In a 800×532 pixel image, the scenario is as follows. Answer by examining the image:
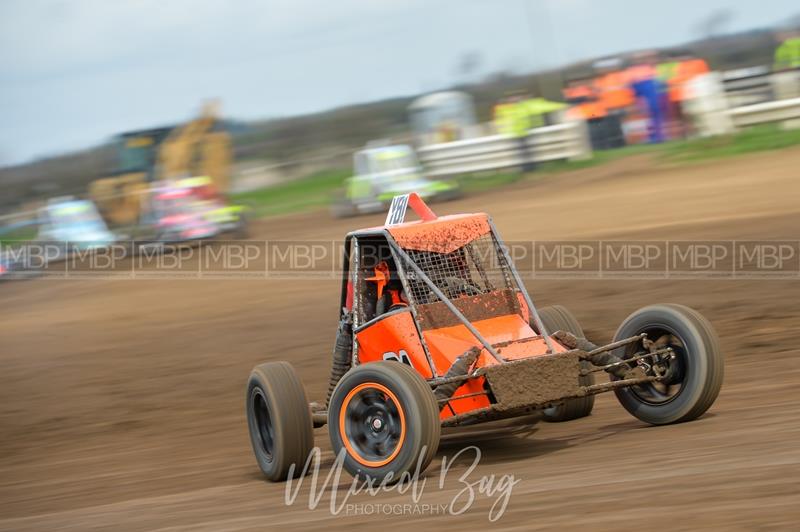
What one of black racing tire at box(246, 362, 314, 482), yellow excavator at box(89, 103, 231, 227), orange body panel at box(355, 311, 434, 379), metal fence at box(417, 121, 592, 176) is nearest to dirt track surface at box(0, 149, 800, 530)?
black racing tire at box(246, 362, 314, 482)

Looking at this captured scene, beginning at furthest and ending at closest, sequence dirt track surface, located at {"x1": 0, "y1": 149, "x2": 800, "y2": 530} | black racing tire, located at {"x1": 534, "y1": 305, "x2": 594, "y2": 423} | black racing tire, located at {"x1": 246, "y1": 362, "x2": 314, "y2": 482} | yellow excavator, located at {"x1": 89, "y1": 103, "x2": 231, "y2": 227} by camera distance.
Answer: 1. yellow excavator, located at {"x1": 89, "y1": 103, "x2": 231, "y2": 227}
2. black racing tire, located at {"x1": 534, "y1": 305, "x2": 594, "y2": 423}
3. black racing tire, located at {"x1": 246, "y1": 362, "x2": 314, "y2": 482}
4. dirt track surface, located at {"x1": 0, "y1": 149, "x2": 800, "y2": 530}

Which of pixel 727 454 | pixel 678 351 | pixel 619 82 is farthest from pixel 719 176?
pixel 727 454

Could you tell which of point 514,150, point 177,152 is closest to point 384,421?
point 514,150

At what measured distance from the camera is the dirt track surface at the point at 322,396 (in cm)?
475

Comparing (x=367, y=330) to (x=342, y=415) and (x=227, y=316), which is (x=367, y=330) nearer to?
(x=342, y=415)

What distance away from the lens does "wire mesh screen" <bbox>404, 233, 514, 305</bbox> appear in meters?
6.40

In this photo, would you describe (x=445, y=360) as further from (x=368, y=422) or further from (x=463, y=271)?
(x=463, y=271)

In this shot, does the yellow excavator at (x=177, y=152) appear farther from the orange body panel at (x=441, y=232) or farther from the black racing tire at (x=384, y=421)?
Result: the black racing tire at (x=384, y=421)

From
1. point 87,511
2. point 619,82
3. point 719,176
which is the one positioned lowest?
point 87,511

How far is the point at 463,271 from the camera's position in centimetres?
668

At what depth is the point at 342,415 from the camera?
5672mm

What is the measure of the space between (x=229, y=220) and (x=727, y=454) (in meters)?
15.6

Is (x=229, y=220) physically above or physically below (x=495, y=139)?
below

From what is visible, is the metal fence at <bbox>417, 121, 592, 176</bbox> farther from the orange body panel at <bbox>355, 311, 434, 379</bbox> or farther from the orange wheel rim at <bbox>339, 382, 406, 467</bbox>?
the orange wheel rim at <bbox>339, 382, 406, 467</bbox>
